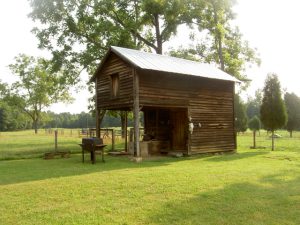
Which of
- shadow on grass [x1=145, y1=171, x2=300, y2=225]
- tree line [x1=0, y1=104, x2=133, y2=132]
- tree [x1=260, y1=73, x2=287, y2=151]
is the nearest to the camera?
shadow on grass [x1=145, y1=171, x2=300, y2=225]

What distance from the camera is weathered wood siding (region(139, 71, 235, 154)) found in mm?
19188

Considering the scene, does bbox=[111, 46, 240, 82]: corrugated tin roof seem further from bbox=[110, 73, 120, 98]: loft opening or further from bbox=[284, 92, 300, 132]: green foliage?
bbox=[284, 92, 300, 132]: green foliage

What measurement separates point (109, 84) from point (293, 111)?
151ft

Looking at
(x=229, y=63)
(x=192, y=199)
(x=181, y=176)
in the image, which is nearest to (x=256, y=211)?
(x=192, y=199)

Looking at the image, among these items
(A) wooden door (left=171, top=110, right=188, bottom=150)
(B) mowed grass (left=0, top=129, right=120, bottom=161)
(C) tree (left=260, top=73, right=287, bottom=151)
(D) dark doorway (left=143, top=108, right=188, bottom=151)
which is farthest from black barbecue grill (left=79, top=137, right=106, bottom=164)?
(C) tree (left=260, top=73, right=287, bottom=151)

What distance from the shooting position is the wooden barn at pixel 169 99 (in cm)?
1883

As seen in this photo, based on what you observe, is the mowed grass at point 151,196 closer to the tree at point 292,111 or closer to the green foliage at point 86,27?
the green foliage at point 86,27

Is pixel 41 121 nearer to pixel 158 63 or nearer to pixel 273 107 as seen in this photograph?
pixel 273 107

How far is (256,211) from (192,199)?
1817 millimetres

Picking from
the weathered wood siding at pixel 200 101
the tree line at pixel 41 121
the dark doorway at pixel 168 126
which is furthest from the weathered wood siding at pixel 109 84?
the tree line at pixel 41 121

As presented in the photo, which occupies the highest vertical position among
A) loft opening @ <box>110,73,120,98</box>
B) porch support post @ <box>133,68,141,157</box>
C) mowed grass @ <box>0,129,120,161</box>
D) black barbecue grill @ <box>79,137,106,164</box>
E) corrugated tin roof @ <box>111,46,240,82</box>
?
corrugated tin roof @ <box>111,46,240,82</box>

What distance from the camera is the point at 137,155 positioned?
59.4 feet

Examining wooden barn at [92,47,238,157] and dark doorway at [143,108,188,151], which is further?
dark doorway at [143,108,188,151]

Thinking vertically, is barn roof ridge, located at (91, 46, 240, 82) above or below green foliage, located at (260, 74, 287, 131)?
above
